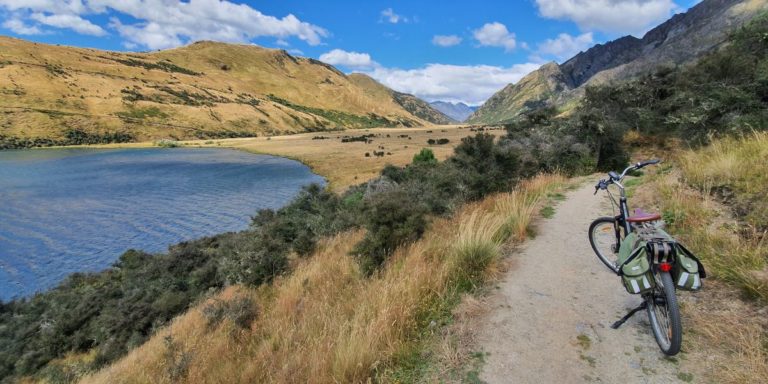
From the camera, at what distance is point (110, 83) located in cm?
13800

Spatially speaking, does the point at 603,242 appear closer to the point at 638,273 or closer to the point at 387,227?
the point at 638,273

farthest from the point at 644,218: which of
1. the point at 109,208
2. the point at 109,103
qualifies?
the point at 109,103

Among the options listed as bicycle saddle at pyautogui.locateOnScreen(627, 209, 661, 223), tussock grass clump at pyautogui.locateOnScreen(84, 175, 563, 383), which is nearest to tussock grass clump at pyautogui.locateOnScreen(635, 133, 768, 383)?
bicycle saddle at pyautogui.locateOnScreen(627, 209, 661, 223)

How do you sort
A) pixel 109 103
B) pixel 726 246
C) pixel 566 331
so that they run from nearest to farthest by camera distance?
pixel 566 331
pixel 726 246
pixel 109 103

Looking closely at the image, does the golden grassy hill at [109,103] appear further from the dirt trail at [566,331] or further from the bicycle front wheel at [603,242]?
the bicycle front wheel at [603,242]

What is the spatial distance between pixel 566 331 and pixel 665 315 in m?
1.00

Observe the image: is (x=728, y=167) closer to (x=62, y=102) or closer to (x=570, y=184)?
(x=570, y=184)

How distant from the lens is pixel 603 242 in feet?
20.7

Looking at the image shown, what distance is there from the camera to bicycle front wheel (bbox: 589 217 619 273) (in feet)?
19.4

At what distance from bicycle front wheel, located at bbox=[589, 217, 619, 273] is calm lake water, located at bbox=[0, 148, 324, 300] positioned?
955 inches

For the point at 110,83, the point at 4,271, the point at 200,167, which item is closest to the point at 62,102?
the point at 110,83

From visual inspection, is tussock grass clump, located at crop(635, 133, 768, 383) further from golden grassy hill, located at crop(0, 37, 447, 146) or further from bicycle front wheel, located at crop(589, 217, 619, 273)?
golden grassy hill, located at crop(0, 37, 447, 146)

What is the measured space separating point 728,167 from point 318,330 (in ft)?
27.0

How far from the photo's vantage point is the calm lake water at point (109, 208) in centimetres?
2150
